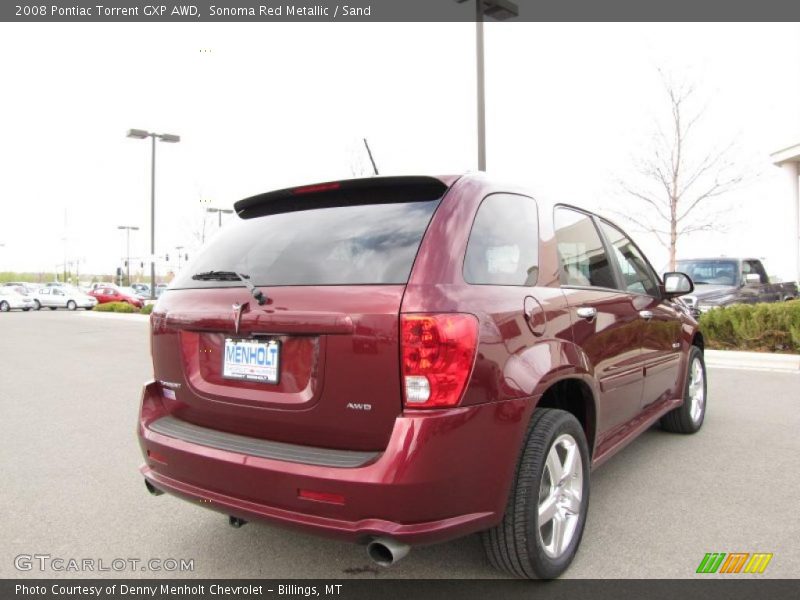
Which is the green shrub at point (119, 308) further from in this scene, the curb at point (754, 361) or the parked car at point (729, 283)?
the curb at point (754, 361)

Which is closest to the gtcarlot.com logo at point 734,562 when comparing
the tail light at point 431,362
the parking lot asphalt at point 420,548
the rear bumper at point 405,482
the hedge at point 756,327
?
the parking lot asphalt at point 420,548

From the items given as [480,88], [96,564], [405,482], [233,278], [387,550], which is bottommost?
[96,564]

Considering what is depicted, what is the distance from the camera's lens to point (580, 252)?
328 centimetres

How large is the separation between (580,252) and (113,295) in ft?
131

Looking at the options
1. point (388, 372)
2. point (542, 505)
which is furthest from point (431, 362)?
point (542, 505)

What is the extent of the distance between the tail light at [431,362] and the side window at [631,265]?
6.50 feet

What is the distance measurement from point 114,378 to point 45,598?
242 inches

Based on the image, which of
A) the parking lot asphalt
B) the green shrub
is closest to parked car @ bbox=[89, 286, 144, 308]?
the green shrub

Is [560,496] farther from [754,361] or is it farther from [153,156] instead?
[153,156]

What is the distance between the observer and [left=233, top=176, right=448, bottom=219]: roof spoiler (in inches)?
98.9

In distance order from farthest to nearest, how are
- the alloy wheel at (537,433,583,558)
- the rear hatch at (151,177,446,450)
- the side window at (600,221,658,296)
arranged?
the side window at (600,221,658,296) → the alloy wheel at (537,433,583,558) → the rear hatch at (151,177,446,450)

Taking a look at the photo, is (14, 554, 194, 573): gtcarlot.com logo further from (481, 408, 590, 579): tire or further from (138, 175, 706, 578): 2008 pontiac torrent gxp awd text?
(481, 408, 590, 579): tire

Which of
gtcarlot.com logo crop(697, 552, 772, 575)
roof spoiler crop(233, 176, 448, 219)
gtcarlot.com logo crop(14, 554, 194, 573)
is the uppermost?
roof spoiler crop(233, 176, 448, 219)

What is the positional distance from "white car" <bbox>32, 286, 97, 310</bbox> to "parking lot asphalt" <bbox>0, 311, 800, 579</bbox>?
33870 millimetres
